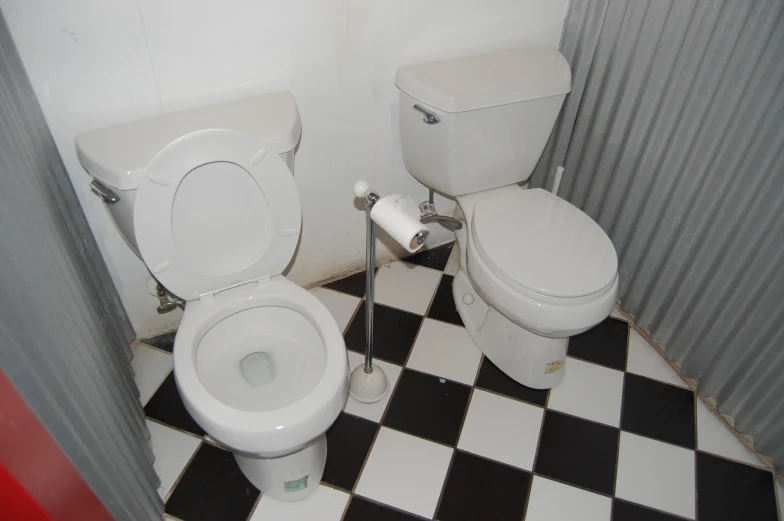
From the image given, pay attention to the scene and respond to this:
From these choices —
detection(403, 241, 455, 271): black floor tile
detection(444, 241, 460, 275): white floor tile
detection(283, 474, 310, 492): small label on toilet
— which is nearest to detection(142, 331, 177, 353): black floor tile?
detection(283, 474, 310, 492): small label on toilet

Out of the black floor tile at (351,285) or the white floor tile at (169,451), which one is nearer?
the white floor tile at (169,451)

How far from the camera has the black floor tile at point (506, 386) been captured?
1.63m

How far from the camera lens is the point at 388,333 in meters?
1.79

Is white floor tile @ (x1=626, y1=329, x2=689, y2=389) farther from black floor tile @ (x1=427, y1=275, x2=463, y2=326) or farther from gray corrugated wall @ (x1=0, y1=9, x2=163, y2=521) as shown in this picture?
gray corrugated wall @ (x1=0, y1=9, x2=163, y2=521)

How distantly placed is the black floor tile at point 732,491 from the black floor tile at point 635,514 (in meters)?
0.09

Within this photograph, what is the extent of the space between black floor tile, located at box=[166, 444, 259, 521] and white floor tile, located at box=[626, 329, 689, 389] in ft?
3.80

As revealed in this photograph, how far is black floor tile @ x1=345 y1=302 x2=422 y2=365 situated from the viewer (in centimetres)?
174

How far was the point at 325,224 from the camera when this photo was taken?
179 cm

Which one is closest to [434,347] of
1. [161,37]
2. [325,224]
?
[325,224]

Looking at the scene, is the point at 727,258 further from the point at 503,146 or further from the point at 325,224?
the point at 325,224

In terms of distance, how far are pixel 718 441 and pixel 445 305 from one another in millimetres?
864

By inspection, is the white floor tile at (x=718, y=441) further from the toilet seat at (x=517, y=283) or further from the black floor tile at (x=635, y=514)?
the toilet seat at (x=517, y=283)

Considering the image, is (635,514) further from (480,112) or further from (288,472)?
(480,112)

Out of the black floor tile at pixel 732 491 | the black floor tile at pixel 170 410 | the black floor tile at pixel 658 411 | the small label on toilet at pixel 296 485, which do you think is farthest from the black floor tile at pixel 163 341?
the black floor tile at pixel 732 491
